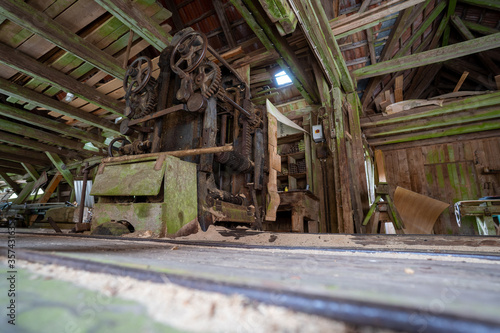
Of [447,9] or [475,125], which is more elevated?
[447,9]

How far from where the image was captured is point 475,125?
620cm

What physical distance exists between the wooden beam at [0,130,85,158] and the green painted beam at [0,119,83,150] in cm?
39

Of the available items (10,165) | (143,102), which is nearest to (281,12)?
(143,102)

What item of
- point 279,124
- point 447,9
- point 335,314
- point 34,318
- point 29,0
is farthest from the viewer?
point 447,9


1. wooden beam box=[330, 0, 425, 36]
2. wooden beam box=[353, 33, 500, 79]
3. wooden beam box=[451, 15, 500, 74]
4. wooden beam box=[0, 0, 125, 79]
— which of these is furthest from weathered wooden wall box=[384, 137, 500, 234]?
wooden beam box=[0, 0, 125, 79]

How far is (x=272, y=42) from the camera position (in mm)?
4090

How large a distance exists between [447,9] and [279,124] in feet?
18.8

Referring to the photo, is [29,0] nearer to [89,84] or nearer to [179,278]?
[89,84]

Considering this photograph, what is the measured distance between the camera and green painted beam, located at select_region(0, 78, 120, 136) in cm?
432

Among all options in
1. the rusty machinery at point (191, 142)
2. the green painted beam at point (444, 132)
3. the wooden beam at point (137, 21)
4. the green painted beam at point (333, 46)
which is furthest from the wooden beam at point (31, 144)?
the green painted beam at point (444, 132)

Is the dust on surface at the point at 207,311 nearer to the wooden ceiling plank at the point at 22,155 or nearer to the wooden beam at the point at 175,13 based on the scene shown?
the wooden beam at the point at 175,13

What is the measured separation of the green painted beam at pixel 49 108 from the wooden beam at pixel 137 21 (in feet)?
8.43

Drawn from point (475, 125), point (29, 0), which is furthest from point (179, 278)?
point (475, 125)

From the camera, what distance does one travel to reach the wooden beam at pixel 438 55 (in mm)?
4404
